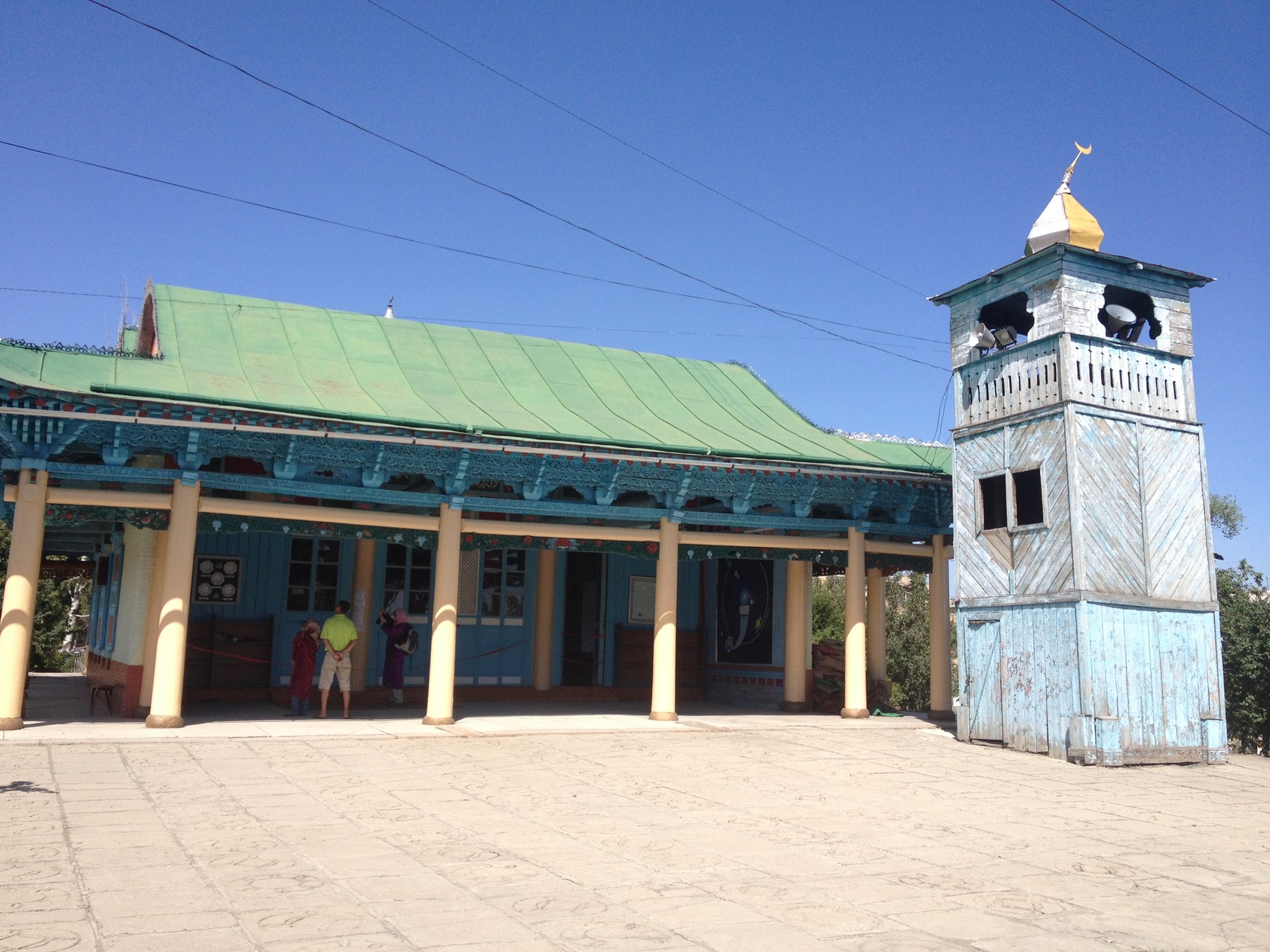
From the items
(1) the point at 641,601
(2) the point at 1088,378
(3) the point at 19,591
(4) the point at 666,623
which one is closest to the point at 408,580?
(1) the point at 641,601

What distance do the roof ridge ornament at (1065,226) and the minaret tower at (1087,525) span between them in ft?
0.07

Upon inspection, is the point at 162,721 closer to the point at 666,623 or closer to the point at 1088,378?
the point at 666,623

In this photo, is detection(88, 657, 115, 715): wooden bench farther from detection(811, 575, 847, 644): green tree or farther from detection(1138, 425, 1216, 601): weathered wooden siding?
detection(811, 575, 847, 644): green tree

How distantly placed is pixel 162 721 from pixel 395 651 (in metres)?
4.15

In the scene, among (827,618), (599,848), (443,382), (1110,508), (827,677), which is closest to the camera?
(599,848)

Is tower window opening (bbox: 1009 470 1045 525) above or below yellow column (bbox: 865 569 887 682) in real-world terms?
above

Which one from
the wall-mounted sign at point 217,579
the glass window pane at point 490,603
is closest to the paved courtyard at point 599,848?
the wall-mounted sign at point 217,579

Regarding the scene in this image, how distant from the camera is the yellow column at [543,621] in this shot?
16.8 metres

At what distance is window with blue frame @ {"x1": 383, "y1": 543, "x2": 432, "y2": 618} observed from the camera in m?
16.1

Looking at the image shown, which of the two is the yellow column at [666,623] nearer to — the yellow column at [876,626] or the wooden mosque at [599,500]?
the wooden mosque at [599,500]

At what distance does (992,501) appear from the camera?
13867mm

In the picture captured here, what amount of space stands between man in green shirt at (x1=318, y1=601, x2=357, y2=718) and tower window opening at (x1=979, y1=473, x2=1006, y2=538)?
8.32 metres

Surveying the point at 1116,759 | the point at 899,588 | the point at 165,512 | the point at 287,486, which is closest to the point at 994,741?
the point at 1116,759

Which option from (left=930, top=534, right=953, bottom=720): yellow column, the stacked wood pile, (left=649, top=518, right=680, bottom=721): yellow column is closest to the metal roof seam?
(left=649, top=518, right=680, bottom=721): yellow column
